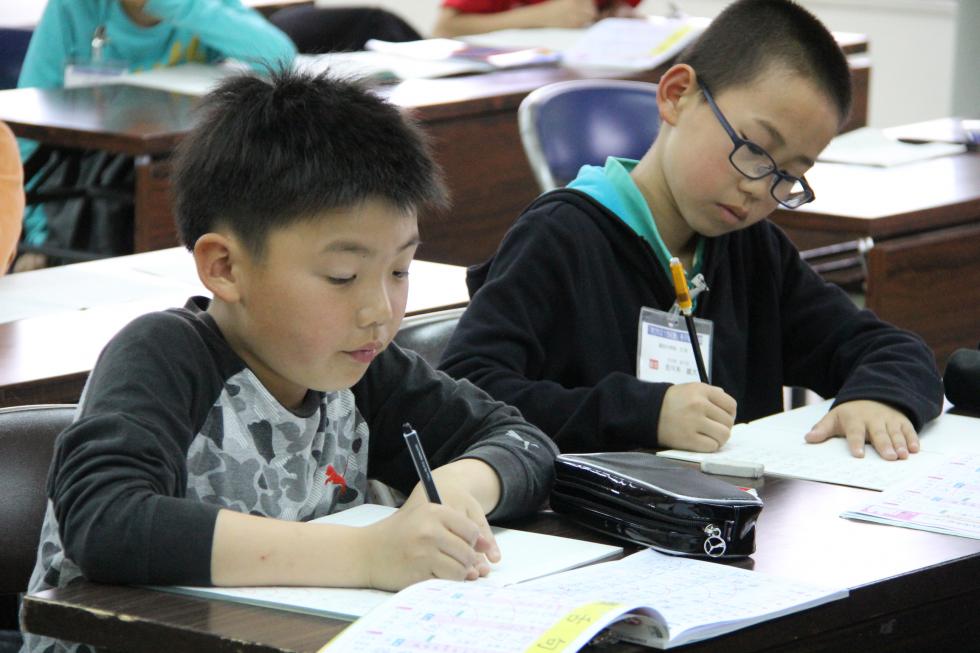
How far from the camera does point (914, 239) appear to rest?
274cm

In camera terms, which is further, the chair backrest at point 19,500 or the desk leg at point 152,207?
the desk leg at point 152,207

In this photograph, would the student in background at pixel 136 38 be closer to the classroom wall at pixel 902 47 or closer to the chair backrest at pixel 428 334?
the classroom wall at pixel 902 47

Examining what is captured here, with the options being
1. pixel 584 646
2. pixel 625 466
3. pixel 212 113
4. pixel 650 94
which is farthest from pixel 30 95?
pixel 584 646

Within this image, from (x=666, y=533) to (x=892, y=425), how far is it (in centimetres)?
52

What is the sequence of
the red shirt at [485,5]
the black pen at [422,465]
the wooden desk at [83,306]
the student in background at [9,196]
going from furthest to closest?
the red shirt at [485,5], the student in background at [9,196], the wooden desk at [83,306], the black pen at [422,465]

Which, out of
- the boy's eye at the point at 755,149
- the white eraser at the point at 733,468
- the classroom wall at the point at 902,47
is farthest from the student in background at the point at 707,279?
the classroom wall at the point at 902,47

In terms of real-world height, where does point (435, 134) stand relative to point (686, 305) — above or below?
below

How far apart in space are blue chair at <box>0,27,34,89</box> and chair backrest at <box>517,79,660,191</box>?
2110 mm

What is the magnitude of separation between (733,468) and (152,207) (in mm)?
1832

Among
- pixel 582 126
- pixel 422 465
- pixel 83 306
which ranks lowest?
pixel 83 306

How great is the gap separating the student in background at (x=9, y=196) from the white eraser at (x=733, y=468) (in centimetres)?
153

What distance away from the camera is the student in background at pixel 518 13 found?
4758mm

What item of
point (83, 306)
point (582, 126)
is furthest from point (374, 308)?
point (582, 126)

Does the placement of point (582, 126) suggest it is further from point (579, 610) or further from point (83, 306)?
point (579, 610)
